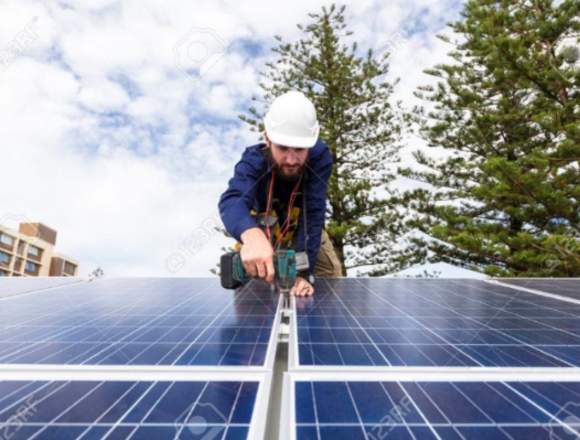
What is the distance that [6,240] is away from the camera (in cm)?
5222

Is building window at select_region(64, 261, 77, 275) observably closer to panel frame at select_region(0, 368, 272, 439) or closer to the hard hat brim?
the hard hat brim

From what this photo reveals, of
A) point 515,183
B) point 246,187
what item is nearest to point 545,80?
point 515,183

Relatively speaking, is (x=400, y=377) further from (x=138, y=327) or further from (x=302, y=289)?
(x=302, y=289)

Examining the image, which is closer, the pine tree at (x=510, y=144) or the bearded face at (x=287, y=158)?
the bearded face at (x=287, y=158)

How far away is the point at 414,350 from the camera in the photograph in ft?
Answer: 5.64

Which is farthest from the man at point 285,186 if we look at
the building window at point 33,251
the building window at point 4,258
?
the building window at point 33,251

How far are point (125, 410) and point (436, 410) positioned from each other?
0.94 metres

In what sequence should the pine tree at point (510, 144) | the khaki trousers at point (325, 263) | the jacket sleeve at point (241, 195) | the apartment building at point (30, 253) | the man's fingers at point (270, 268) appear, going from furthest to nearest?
the apartment building at point (30, 253) → the pine tree at point (510, 144) → the khaki trousers at point (325, 263) → the jacket sleeve at point (241, 195) → the man's fingers at point (270, 268)

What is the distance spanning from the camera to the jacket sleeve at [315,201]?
363cm

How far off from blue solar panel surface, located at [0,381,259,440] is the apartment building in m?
55.5

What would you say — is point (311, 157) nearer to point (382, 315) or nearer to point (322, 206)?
point (322, 206)

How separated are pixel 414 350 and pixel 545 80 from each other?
13.7m

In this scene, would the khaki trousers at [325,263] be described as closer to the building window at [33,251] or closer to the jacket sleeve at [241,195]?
the jacket sleeve at [241,195]

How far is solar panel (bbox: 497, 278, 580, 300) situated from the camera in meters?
3.17
